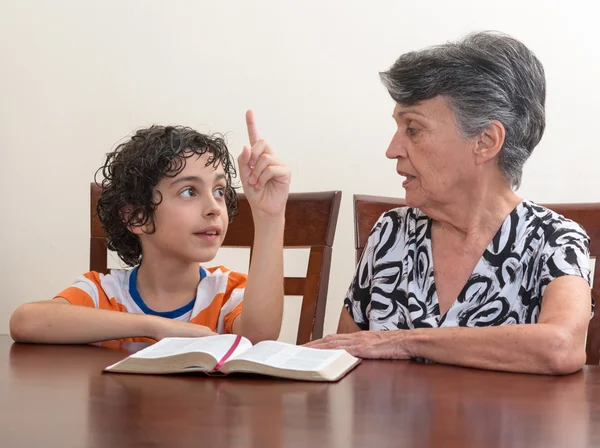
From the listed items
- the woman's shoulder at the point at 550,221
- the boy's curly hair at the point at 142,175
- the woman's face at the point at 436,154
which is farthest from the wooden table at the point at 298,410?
the boy's curly hair at the point at 142,175

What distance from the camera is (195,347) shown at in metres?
1.13

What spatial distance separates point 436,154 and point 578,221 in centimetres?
36

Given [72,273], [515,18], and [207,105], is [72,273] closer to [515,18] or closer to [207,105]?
[207,105]

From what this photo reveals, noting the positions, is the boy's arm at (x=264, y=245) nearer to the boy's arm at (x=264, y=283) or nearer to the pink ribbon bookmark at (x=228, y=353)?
the boy's arm at (x=264, y=283)

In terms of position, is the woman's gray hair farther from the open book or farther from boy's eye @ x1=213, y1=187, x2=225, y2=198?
the open book

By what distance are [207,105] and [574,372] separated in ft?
5.42

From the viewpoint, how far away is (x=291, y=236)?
1790 mm

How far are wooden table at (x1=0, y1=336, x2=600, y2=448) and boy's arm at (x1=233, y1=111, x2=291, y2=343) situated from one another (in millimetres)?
388

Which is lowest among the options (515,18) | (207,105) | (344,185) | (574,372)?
(574,372)

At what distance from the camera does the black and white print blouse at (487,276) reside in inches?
57.2

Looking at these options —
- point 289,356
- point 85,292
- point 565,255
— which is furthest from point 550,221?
point 85,292

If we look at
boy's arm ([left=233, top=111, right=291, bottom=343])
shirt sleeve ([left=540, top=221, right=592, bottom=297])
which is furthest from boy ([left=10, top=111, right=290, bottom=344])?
shirt sleeve ([left=540, top=221, right=592, bottom=297])

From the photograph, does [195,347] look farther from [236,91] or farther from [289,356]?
[236,91]

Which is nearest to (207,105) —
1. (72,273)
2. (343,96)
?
(343,96)
